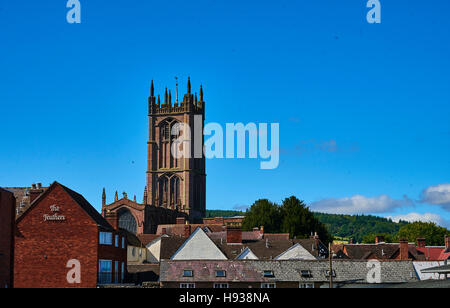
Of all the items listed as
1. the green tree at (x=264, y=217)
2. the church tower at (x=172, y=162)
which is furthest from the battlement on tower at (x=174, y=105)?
the green tree at (x=264, y=217)

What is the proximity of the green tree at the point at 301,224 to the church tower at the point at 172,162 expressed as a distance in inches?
2112

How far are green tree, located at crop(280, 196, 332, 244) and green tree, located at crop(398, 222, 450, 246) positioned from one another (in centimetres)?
4834

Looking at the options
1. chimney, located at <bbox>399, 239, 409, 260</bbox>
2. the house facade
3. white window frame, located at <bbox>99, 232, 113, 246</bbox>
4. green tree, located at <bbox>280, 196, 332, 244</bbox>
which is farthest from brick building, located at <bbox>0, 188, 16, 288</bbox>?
green tree, located at <bbox>280, 196, 332, 244</bbox>

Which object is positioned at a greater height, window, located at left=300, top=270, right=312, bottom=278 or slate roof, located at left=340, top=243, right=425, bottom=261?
Answer: slate roof, located at left=340, top=243, right=425, bottom=261

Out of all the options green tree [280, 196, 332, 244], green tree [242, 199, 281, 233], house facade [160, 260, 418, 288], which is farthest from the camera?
green tree [242, 199, 281, 233]

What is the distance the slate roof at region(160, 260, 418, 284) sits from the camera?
62.8 m

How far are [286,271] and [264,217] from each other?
6162cm

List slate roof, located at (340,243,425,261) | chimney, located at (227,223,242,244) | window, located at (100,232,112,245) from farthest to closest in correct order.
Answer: slate roof, located at (340,243,425,261) → chimney, located at (227,223,242,244) → window, located at (100,232,112,245)

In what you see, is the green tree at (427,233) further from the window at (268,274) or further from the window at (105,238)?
the window at (105,238)

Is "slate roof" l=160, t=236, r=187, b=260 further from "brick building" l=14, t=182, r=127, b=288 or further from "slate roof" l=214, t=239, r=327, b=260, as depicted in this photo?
"brick building" l=14, t=182, r=127, b=288

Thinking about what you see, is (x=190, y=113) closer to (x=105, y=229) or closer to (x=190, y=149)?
(x=190, y=149)

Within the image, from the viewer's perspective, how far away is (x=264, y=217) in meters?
125
